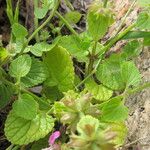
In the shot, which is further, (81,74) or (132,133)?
(81,74)

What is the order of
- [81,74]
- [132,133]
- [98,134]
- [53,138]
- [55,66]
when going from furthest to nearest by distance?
[81,74], [55,66], [132,133], [53,138], [98,134]

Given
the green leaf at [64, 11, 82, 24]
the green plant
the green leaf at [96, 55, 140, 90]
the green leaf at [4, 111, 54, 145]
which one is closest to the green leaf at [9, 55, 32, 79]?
the green plant

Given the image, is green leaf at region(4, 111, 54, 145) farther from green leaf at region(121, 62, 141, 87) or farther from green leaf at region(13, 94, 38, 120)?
green leaf at region(121, 62, 141, 87)

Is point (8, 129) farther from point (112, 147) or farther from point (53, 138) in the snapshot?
point (112, 147)

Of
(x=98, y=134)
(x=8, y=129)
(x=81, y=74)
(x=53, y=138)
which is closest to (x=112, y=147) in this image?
(x=98, y=134)

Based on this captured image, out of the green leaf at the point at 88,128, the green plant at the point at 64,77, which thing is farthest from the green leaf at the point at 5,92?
the green leaf at the point at 88,128

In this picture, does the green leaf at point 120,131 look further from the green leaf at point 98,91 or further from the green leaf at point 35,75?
the green leaf at point 35,75

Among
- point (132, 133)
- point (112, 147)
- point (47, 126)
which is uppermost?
point (112, 147)
